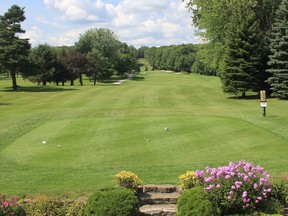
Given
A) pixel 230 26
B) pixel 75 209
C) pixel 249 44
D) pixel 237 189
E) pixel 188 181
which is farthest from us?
pixel 230 26

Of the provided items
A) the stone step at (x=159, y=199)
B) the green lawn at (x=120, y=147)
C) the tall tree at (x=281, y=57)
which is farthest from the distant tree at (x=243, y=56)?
the stone step at (x=159, y=199)

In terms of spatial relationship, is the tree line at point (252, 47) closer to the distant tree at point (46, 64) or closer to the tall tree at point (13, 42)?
the tall tree at point (13, 42)

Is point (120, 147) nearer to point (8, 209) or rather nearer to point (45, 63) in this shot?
point (8, 209)

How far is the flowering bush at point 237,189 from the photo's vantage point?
695 cm


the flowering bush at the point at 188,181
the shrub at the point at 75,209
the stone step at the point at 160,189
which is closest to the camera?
the shrub at the point at 75,209

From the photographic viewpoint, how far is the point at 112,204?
653cm

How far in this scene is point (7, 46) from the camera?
1843 inches

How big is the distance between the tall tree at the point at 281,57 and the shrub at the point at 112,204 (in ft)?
97.9

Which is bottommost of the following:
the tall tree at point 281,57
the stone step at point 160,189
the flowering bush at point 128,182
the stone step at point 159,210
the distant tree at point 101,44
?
the stone step at point 159,210

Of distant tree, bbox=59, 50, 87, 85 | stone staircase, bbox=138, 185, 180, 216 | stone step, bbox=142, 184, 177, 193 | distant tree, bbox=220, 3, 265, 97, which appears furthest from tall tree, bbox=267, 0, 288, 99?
distant tree, bbox=59, 50, 87, 85

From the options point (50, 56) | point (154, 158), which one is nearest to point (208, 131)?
point (154, 158)

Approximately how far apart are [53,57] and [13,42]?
17375 millimetres

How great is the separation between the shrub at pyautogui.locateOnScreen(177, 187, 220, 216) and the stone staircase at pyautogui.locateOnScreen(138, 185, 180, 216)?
28.7 inches

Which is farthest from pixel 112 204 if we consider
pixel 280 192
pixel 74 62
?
pixel 74 62
